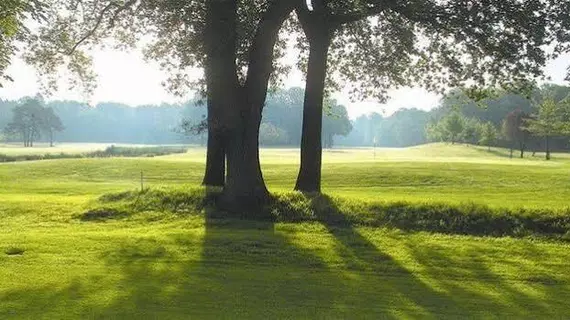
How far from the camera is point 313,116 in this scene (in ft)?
73.4

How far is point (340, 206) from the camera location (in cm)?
1828

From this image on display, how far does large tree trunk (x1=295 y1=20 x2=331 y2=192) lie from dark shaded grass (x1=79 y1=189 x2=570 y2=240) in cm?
270

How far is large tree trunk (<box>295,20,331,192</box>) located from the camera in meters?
22.2

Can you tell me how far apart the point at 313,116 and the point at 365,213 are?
587 cm

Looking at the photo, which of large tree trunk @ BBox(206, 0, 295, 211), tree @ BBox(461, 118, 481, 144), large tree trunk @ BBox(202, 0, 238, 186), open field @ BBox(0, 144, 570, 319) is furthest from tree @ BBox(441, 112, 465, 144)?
open field @ BBox(0, 144, 570, 319)

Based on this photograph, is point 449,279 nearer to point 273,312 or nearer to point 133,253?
point 273,312

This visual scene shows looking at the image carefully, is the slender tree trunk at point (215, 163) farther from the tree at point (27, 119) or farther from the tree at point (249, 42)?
the tree at point (27, 119)

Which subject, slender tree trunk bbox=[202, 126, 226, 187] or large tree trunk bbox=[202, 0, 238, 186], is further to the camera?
slender tree trunk bbox=[202, 126, 226, 187]

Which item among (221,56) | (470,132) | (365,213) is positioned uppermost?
(221,56)

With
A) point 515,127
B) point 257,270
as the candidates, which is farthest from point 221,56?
point 515,127

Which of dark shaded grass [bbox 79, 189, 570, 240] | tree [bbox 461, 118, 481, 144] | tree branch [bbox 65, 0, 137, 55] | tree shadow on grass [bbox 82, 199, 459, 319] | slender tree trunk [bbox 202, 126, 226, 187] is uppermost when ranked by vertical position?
tree branch [bbox 65, 0, 137, 55]

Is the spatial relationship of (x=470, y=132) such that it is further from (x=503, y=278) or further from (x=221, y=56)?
(x=503, y=278)

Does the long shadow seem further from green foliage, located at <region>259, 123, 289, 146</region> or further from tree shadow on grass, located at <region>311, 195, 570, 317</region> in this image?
green foliage, located at <region>259, 123, 289, 146</region>

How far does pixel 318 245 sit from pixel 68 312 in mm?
6768
